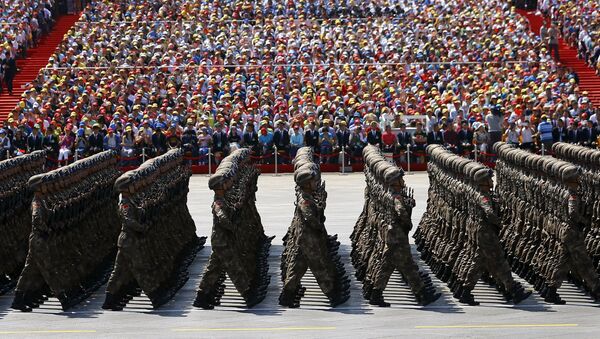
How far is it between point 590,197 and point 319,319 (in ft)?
15.6

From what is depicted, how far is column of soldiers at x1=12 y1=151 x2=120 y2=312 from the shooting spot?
52.5 feet

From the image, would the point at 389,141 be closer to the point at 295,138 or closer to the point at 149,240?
the point at 295,138

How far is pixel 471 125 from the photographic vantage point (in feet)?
119

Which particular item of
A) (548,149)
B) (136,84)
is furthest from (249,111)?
(548,149)

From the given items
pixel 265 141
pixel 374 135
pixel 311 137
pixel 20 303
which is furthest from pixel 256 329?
pixel 265 141

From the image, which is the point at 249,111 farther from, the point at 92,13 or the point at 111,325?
the point at 111,325

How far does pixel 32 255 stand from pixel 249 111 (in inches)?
838

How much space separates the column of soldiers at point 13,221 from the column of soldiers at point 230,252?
2723mm

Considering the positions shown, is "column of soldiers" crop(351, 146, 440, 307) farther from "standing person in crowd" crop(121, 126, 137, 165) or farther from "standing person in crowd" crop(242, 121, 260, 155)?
"standing person in crowd" crop(121, 126, 137, 165)

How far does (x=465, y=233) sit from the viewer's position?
55.7 feet

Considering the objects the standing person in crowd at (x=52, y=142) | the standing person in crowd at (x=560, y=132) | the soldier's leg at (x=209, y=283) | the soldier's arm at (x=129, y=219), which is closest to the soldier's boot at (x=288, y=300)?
the soldier's leg at (x=209, y=283)

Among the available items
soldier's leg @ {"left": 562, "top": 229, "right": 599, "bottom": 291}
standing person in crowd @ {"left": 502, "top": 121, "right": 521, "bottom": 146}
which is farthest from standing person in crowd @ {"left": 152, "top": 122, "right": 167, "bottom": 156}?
soldier's leg @ {"left": 562, "top": 229, "right": 599, "bottom": 291}

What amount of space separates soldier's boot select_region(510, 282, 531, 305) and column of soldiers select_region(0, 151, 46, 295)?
19.8ft

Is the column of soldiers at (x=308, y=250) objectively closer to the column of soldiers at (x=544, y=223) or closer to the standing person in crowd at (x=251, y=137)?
the column of soldiers at (x=544, y=223)
